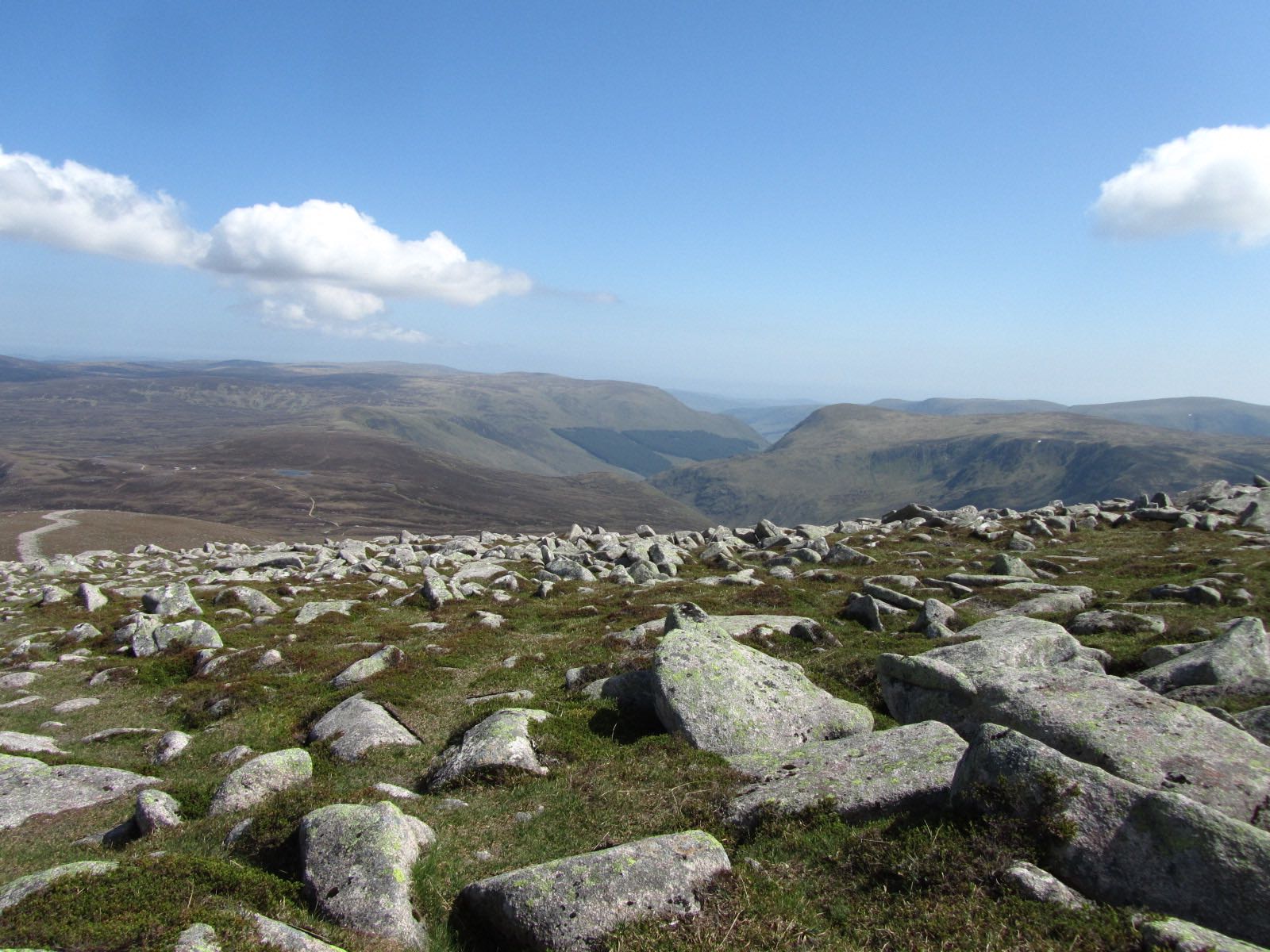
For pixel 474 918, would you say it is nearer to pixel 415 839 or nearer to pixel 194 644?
pixel 415 839

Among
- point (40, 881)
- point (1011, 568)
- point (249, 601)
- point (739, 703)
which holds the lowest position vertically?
point (249, 601)

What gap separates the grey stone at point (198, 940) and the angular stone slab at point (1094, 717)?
41.6 feet

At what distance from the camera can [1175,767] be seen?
410 inches

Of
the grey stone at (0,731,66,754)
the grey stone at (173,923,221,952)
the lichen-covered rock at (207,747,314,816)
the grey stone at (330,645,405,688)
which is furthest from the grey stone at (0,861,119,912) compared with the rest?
the grey stone at (330,645,405,688)

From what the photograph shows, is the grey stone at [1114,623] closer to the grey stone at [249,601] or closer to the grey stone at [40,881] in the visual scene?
the grey stone at [40,881]

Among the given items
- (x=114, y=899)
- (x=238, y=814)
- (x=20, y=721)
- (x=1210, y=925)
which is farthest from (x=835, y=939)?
(x=20, y=721)

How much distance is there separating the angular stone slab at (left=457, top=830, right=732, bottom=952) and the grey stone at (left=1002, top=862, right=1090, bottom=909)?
3.65 m

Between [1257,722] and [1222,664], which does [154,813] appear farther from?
[1222,664]

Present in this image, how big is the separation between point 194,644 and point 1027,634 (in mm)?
31430

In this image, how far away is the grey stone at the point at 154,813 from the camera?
12.7m

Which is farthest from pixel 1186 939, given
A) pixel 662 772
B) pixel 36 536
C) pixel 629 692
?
pixel 36 536

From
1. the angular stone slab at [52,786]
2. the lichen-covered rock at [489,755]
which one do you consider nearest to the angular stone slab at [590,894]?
the lichen-covered rock at [489,755]

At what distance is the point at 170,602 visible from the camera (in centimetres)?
3406

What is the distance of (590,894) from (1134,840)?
695cm
